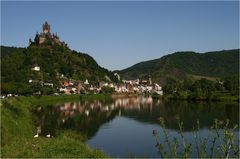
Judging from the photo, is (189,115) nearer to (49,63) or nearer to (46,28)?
(49,63)

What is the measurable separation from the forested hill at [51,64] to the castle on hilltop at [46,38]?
313 centimetres

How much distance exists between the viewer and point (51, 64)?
127 m

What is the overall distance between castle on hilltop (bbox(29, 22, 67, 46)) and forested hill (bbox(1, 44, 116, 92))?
3.13 m

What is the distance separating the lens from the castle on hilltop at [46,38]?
140125 millimetres

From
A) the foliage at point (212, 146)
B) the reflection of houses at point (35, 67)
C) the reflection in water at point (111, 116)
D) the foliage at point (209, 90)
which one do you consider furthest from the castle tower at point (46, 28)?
the foliage at point (212, 146)

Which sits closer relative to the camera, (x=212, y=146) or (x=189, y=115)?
(x=212, y=146)

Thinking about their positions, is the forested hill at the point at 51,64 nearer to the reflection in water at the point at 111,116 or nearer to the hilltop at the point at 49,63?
the hilltop at the point at 49,63

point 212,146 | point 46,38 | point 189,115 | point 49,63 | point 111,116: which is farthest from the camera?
point 46,38

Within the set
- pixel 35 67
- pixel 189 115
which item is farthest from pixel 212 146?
pixel 35 67

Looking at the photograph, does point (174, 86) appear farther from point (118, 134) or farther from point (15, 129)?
point (15, 129)

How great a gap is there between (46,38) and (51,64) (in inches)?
737

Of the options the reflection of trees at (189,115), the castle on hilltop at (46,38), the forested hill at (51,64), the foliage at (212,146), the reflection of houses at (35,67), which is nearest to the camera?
the foliage at (212,146)

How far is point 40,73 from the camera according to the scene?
10988 cm

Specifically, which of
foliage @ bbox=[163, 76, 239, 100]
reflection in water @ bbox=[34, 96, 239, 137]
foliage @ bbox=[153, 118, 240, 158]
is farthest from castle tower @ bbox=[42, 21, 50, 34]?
foliage @ bbox=[153, 118, 240, 158]
